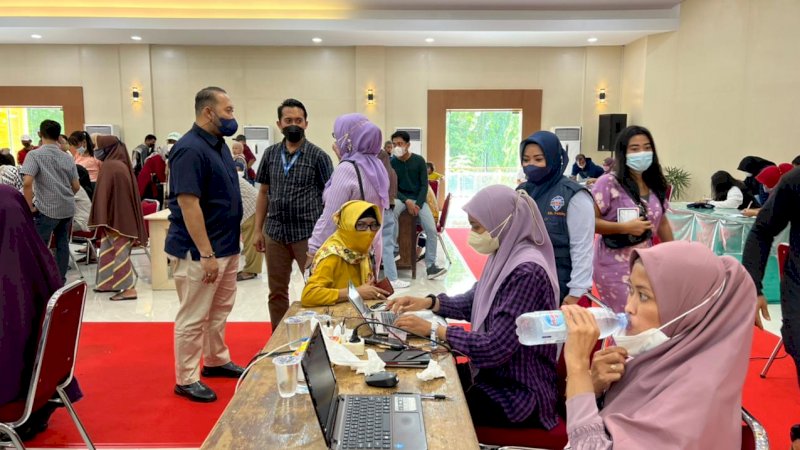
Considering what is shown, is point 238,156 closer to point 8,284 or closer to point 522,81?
point 522,81

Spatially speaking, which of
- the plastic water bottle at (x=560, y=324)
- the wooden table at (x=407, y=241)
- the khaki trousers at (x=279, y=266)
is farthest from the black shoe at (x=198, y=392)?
the wooden table at (x=407, y=241)

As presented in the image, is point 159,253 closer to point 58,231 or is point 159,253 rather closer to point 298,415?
point 58,231

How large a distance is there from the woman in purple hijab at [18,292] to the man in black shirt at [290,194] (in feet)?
4.81

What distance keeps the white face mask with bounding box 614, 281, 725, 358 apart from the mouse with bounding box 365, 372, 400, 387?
642 millimetres

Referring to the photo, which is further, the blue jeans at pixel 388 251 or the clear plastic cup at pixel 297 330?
the blue jeans at pixel 388 251

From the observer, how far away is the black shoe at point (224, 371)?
336 cm

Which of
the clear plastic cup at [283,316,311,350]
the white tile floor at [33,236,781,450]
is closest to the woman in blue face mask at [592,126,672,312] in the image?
the clear plastic cup at [283,316,311,350]

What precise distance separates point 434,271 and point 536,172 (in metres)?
3.41

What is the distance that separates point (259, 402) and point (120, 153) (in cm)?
422

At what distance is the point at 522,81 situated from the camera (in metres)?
11.0

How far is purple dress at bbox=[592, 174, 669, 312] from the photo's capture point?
9.30ft

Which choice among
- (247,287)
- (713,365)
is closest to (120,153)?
(247,287)

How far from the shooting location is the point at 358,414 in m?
1.46

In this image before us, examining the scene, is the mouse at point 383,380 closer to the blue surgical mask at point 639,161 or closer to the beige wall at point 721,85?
the blue surgical mask at point 639,161
